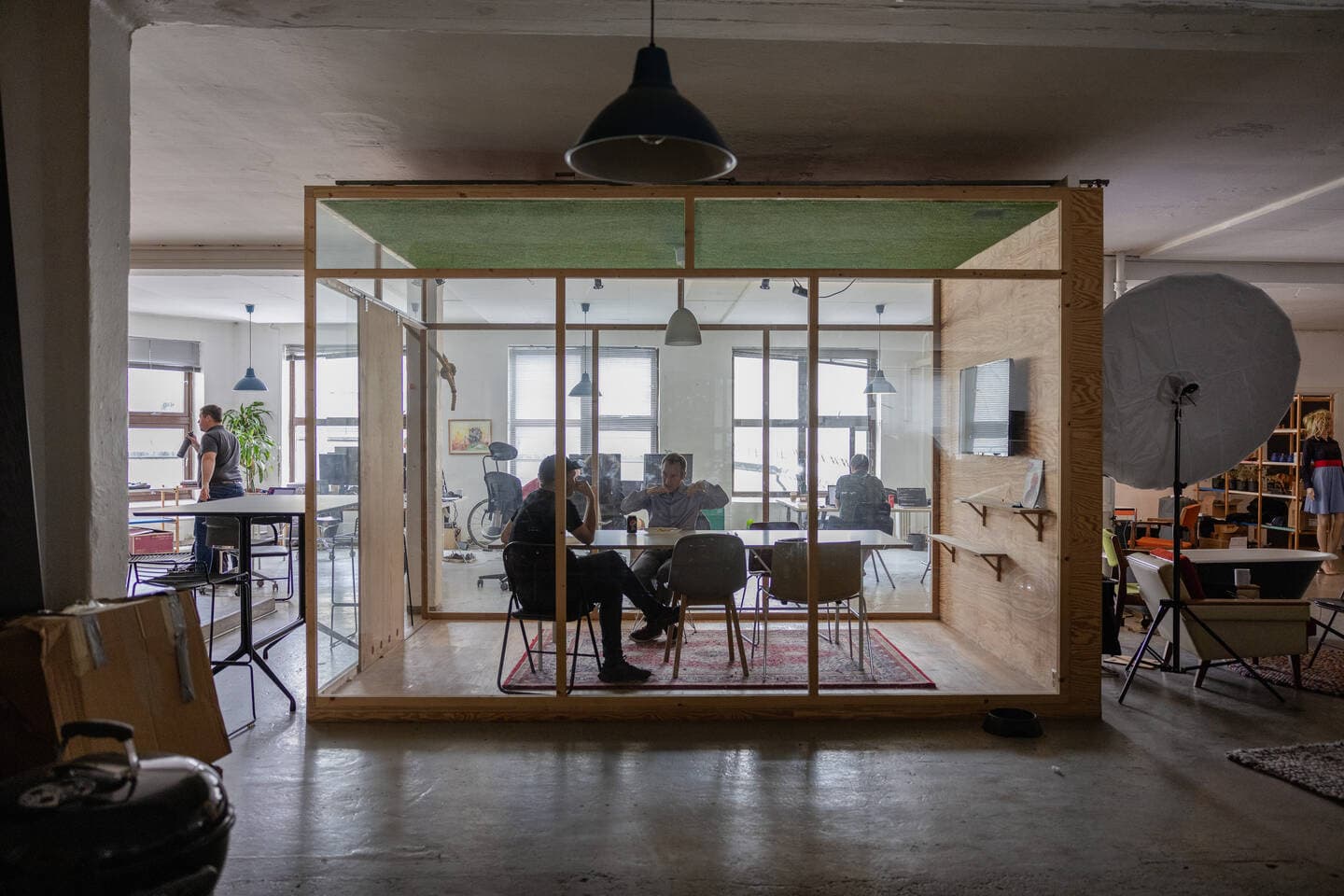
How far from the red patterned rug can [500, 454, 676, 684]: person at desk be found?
120 millimetres

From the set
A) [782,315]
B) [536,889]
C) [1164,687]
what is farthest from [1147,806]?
[782,315]

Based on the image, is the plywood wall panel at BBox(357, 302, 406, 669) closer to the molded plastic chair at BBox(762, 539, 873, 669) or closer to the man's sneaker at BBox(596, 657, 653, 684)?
the man's sneaker at BBox(596, 657, 653, 684)

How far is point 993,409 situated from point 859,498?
0.99 meters

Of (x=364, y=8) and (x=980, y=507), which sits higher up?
(x=364, y=8)

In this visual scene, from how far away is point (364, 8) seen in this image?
340 cm

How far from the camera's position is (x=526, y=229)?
4.58 meters

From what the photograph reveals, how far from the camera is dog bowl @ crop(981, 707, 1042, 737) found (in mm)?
4277

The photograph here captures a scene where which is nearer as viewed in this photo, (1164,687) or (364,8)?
(364,8)

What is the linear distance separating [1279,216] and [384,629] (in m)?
7.22

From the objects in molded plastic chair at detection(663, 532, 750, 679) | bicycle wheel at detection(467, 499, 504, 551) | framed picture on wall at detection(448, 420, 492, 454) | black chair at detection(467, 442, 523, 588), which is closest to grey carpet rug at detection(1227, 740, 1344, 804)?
molded plastic chair at detection(663, 532, 750, 679)

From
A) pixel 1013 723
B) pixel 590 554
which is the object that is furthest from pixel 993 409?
pixel 590 554

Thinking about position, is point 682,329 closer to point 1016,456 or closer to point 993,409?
point 993,409

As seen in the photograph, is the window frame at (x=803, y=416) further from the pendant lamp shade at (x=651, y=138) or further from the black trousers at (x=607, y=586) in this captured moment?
the pendant lamp shade at (x=651, y=138)

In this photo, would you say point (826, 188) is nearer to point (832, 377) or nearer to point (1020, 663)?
point (832, 377)
